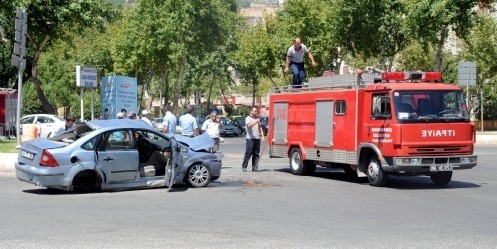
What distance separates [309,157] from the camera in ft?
66.2

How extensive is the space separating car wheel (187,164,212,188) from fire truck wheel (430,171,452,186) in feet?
17.4

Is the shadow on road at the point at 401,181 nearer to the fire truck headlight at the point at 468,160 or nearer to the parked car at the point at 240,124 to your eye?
the fire truck headlight at the point at 468,160

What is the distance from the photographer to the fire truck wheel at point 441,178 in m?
18.2

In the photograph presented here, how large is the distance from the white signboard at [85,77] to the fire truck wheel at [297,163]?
28.8ft

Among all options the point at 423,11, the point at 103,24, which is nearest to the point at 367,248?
the point at 103,24

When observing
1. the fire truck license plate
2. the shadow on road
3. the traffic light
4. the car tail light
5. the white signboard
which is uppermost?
the traffic light

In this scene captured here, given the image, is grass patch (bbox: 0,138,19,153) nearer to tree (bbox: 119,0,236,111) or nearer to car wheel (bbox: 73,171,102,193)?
car wheel (bbox: 73,171,102,193)

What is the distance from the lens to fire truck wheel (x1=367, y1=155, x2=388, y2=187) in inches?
686

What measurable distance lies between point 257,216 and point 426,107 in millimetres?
6096

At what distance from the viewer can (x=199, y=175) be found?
16719mm

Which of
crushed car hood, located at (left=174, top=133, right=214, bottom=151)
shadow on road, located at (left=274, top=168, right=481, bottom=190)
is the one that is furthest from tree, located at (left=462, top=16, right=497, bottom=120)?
crushed car hood, located at (left=174, top=133, right=214, bottom=151)

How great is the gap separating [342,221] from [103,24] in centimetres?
2488

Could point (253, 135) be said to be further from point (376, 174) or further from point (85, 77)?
point (85, 77)

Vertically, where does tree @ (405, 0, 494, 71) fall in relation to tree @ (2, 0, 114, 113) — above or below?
above
